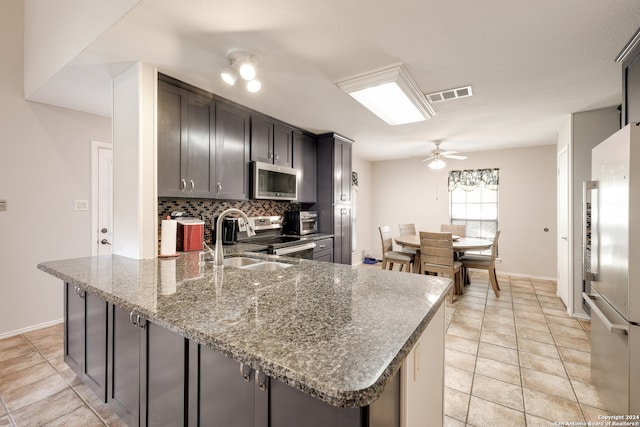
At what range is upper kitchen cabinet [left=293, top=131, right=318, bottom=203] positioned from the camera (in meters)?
3.85

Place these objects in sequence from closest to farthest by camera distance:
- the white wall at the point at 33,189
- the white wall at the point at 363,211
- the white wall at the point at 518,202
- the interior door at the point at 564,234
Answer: the white wall at the point at 33,189, the interior door at the point at 564,234, the white wall at the point at 518,202, the white wall at the point at 363,211

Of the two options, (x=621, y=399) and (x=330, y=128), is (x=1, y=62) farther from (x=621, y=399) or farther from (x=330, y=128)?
(x=621, y=399)

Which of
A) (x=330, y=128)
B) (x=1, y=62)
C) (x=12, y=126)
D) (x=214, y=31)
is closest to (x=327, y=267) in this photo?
(x=214, y=31)

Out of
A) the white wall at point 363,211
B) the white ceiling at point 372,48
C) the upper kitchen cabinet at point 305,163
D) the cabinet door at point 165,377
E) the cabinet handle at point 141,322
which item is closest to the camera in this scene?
the cabinet door at point 165,377

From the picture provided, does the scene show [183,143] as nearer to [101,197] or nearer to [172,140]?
[172,140]

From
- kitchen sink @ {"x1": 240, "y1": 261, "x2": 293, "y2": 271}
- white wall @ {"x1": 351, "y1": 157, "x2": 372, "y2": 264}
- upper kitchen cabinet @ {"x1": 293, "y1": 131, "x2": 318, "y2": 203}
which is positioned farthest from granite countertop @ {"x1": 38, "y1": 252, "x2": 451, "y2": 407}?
white wall @ {"x1": 351, "y1": 157, "x2": 372, "y2": 264}

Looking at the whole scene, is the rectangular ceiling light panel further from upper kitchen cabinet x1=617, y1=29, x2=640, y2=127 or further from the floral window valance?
the floral window valance

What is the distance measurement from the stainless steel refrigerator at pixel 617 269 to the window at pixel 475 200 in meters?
3.85

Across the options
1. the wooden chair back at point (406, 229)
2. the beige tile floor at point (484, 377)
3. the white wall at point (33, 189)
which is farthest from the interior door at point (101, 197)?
the wooden chair back at point (406, 229)

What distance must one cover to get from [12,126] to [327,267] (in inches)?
129

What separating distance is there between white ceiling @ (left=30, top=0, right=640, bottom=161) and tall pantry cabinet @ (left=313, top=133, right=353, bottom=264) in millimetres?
1050

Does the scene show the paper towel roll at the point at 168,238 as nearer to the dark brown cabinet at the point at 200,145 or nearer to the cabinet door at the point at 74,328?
the dark brown cabinet at the point at 200,145

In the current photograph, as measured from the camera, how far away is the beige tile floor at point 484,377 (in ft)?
5.67

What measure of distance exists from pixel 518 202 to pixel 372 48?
468 cm
